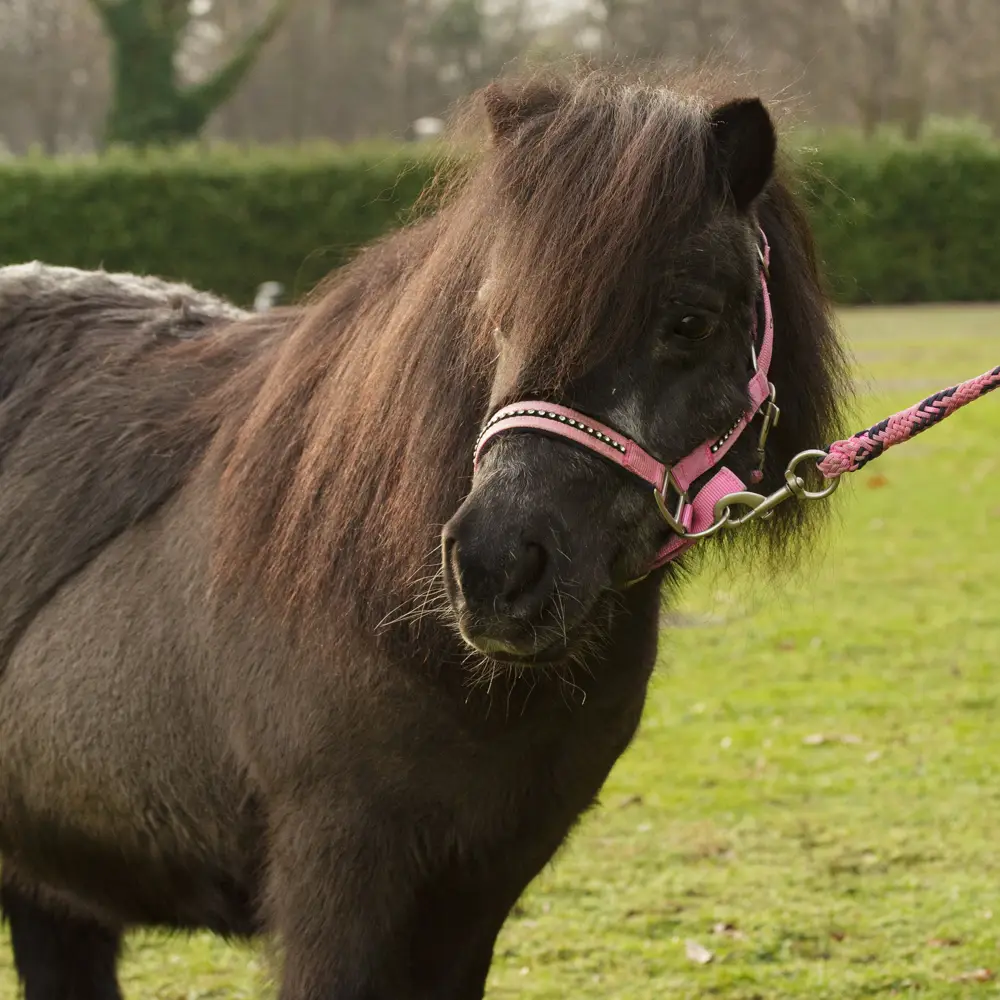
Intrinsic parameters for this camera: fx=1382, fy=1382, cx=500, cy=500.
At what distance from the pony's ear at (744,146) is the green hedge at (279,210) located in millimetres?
20508

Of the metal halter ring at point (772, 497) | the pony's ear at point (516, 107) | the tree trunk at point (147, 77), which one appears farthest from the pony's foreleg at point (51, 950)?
the tree trunk at point (147, 77)

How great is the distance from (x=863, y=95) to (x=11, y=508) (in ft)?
123

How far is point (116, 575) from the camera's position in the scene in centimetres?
295

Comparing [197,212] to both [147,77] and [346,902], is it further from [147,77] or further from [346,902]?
[346,902]

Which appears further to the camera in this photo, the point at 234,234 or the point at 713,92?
the point at 234,234

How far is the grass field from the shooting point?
4.28 metres

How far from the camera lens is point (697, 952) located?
14.3 ft

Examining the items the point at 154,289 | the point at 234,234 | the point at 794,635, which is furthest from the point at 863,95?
the point at 154,289

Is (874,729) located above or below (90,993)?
below

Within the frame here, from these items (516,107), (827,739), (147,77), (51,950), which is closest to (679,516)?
(516,107)

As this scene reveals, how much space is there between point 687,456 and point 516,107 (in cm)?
68

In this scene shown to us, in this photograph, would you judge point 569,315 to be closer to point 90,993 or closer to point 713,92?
point 713,92

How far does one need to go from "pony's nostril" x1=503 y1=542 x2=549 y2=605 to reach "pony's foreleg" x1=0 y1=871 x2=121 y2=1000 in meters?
2.09

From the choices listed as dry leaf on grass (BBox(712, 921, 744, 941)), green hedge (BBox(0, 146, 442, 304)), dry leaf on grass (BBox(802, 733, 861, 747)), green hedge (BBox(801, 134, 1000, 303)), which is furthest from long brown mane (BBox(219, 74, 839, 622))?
green hedge (BBox(801, 134, 1000, 303))
